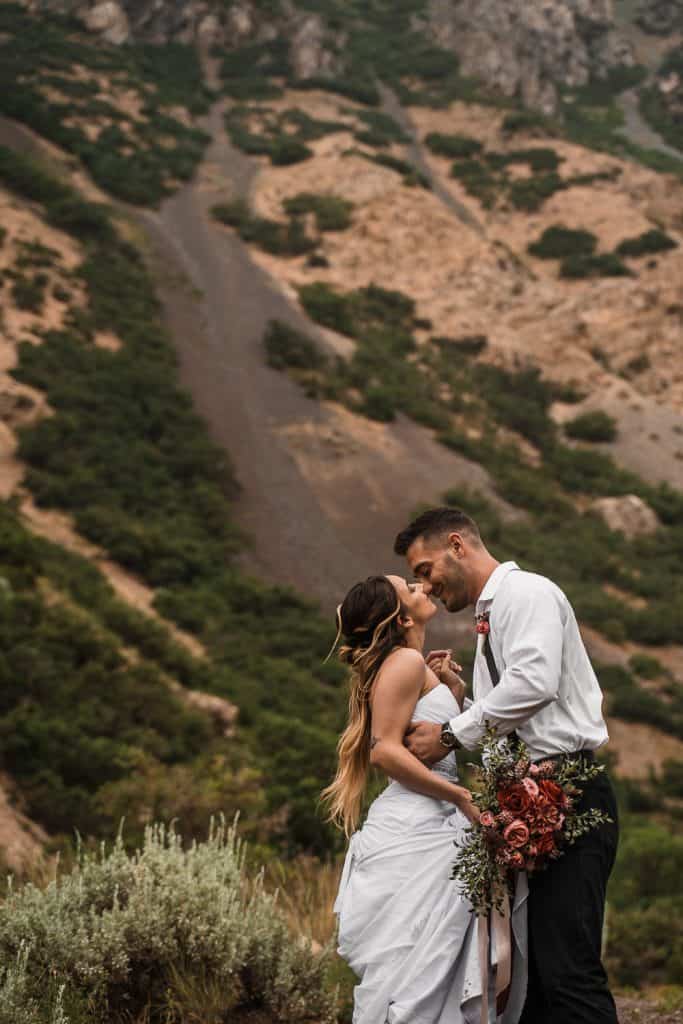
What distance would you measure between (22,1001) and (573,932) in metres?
1.87

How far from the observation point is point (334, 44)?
197 feet

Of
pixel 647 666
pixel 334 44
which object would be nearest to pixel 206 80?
pixel 334 44

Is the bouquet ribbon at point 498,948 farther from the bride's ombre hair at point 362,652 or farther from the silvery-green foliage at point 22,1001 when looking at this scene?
the silvery-green foliage at point 22,1001

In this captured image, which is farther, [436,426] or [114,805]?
[436,426]

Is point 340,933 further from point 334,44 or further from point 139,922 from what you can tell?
point 334,44

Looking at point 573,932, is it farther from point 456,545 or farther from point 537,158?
point 537,158

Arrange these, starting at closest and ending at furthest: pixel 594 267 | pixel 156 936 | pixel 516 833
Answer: pixel 516 833 < pixel 156 936 < pixel 594 267

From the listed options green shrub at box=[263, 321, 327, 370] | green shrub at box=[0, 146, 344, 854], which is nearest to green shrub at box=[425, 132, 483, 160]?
green shrub at box=[0, 146, 344, 854]

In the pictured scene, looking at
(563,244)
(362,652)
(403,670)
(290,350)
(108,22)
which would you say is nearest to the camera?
(403,670)

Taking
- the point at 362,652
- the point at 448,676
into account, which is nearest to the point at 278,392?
the point at 448,676

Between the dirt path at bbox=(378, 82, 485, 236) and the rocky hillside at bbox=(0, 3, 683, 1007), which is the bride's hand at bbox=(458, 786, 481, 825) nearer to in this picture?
the rocky hillside at bbox=(0, 3, 683, 1007)

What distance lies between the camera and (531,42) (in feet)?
219

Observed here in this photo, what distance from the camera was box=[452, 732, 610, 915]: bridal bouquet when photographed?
2842 mm

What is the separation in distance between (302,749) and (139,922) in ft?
24.5
